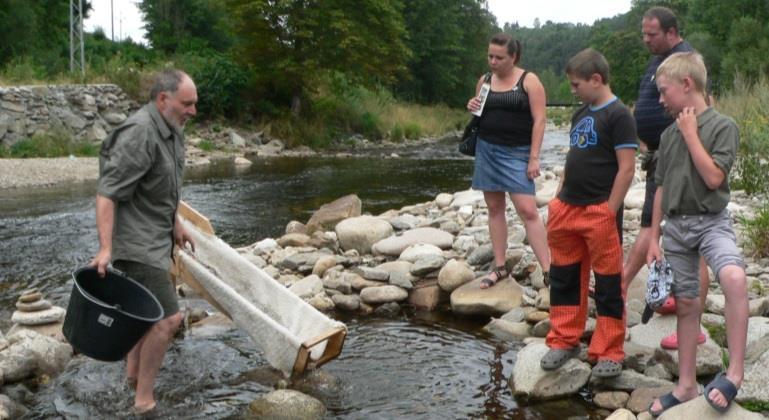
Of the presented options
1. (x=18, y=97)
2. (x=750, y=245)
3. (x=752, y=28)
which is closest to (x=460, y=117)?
(x=752, y=28)

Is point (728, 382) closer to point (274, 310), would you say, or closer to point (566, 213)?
point (566, 213)

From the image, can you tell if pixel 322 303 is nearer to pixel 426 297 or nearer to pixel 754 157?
pixel 426 297

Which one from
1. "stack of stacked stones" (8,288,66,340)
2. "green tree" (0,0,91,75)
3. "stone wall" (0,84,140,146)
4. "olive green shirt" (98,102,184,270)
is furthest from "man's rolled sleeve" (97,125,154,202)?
"green tree" (0,0,91,75)

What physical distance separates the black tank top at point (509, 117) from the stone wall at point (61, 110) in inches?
572

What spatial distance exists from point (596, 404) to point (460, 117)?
36816mm

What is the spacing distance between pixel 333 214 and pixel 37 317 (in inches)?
180

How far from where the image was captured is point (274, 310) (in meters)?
4.93

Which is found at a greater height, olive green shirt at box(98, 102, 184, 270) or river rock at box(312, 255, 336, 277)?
olive green shirt at box(98, 102, 184, 270)

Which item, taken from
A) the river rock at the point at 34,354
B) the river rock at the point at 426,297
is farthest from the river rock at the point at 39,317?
the river rock at the point at 426,297

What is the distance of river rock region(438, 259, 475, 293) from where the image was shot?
6.21 metres

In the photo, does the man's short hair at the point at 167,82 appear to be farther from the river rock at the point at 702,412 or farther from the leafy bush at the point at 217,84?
the leafy bush at the point at 217,84

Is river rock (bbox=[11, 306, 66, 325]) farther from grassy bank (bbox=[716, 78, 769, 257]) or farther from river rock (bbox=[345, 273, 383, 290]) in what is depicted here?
grassy bank (bbox=[716, 78, 769, 257])

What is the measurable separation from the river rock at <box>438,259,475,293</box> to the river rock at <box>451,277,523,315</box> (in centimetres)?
19

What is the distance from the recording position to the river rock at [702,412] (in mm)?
3361
